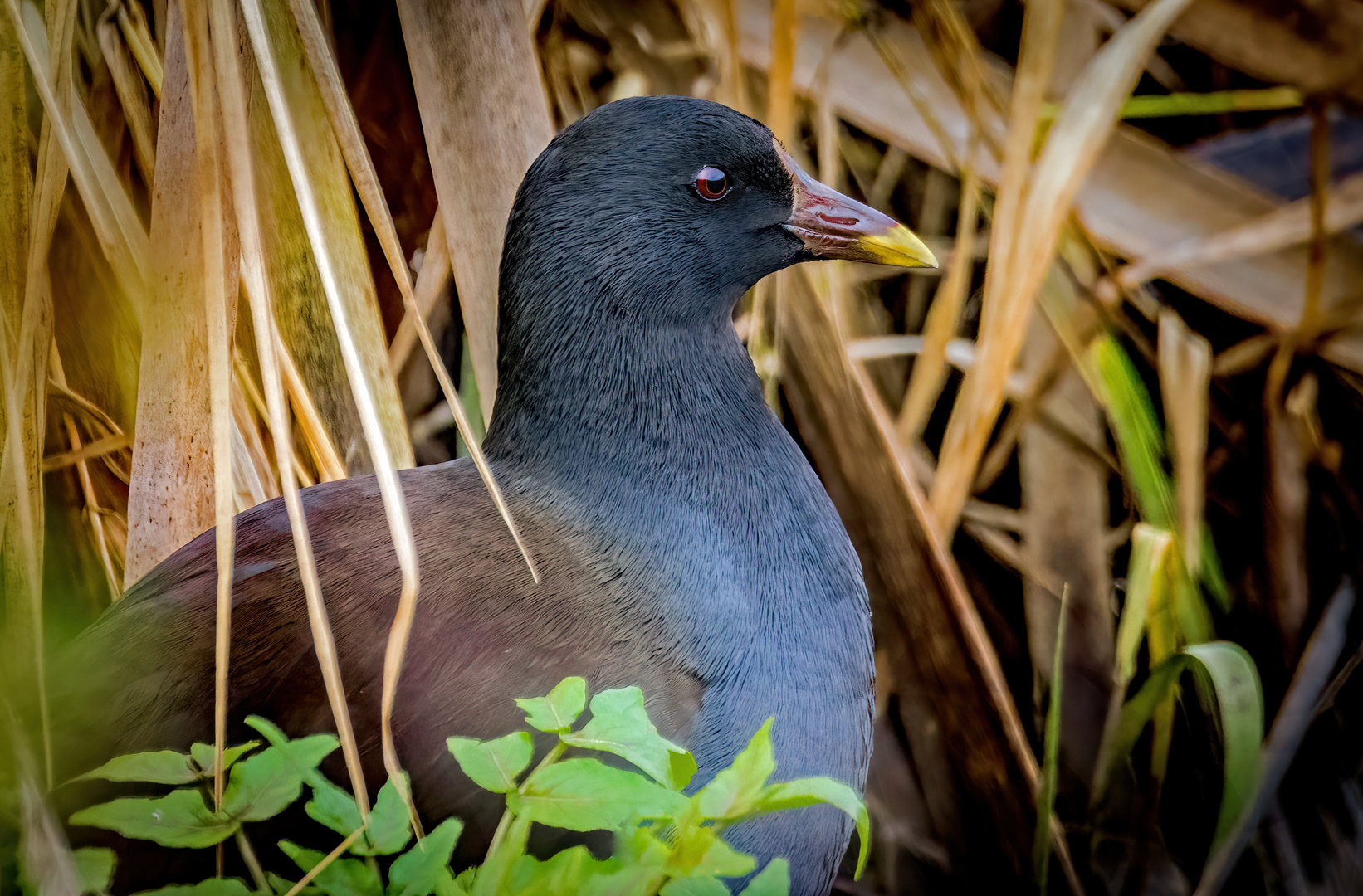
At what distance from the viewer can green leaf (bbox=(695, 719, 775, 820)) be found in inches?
19.6

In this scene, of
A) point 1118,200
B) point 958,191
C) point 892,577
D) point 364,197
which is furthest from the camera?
point 958,191

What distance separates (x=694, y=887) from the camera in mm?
503

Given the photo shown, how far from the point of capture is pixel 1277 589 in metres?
1.39

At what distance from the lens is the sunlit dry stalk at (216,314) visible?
63 centimetres

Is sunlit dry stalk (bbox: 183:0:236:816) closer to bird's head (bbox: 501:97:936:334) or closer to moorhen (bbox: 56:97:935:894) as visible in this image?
moorhen (bbox: 56:97:935:894)

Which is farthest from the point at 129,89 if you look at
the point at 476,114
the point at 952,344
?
the point at 952,344

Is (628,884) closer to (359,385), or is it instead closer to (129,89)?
(359,385)

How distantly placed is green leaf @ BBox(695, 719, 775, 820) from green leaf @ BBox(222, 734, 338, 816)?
0.71 ft

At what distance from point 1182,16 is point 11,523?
139 centimetres

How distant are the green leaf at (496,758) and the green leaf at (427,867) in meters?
0.03

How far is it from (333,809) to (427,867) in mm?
72

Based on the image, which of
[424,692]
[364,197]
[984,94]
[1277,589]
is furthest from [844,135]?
[424,692]

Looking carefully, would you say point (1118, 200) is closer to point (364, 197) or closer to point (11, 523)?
point (364, 197)

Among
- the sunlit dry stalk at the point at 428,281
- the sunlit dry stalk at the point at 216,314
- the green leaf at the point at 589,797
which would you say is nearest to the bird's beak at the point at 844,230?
the sunlit dry stalk at the point at 428,281
